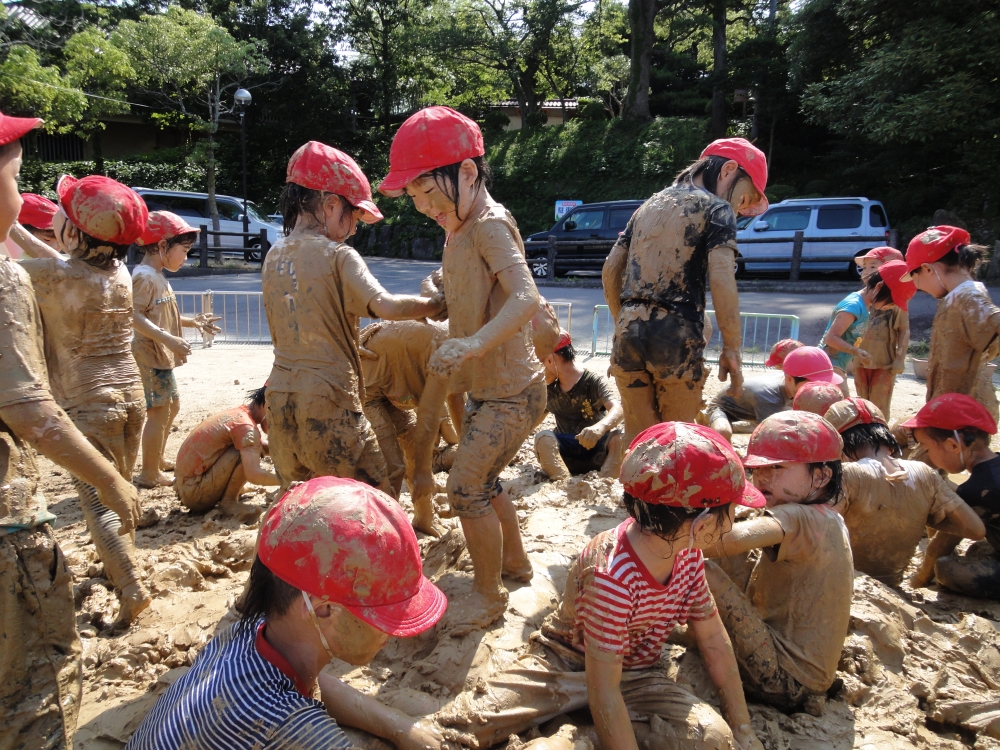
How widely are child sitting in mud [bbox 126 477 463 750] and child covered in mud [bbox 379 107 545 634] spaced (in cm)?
110

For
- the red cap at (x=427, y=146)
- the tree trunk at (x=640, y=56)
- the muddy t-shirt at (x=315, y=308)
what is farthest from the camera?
the tree trunk at (x=640, y=56)

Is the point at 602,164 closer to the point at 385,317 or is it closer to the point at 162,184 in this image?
the point at 162,184

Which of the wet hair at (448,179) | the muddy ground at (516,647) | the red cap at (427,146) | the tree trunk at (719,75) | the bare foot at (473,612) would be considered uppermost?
the tree trunk at (719,75)

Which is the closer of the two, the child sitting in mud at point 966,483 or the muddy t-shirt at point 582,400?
the child sitting in mud at point 966,483

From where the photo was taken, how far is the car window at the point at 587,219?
1841cm

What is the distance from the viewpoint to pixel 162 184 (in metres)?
27.3

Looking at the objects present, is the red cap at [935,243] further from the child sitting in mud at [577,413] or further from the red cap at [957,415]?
the child sitting in mud at [577,413]

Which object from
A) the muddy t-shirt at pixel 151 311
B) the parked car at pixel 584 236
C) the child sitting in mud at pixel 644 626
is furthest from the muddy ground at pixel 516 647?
the parked car at pixel 584 236

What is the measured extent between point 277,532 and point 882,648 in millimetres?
2726

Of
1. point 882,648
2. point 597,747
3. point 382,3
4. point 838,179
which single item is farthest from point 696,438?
point 382,3

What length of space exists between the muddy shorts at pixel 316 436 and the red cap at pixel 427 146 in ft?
3.18

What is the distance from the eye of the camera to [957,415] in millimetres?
3885

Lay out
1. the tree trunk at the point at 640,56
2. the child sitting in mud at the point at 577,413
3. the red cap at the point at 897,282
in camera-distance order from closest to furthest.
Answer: the child sitting in mud at the point at 577,413, the red cap at the point at 897,282, the tree trunk at the point at 640,56

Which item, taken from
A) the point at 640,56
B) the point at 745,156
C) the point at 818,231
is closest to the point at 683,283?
the point at 745,156
